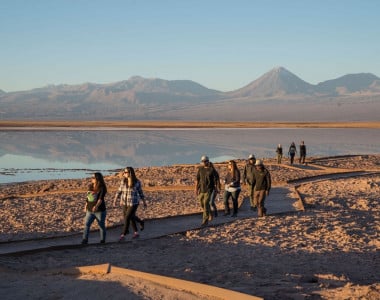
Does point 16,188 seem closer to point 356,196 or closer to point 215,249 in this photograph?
point 356,196

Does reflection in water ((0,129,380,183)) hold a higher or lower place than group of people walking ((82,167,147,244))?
lower

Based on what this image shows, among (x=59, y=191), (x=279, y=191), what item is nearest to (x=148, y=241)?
(x=279, y=191)

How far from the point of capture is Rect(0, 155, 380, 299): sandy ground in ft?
24.4

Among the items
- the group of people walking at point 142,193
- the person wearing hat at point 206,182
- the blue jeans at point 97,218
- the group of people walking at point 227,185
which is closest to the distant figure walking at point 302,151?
the group of people walking at point 142,193

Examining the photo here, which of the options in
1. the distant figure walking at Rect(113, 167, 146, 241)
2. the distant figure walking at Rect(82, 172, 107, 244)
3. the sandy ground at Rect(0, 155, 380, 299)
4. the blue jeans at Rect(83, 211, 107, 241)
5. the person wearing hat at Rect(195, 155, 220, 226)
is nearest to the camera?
the sandy ground at Rect(0, 155, 380, 299)

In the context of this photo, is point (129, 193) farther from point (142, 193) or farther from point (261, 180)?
point (261, 180)

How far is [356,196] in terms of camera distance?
18719mm

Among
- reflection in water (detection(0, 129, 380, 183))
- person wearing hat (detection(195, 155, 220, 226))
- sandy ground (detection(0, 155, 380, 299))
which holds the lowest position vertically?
reflection in water (detection(0, 129, 380, 183))

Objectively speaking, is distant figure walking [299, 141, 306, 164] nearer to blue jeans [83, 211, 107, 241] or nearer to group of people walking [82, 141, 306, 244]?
group of people walking [82, 141, 306, 244]

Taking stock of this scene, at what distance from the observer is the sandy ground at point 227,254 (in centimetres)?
743

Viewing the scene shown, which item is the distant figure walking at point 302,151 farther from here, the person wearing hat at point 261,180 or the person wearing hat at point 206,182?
the person wearing hat at point 206,182

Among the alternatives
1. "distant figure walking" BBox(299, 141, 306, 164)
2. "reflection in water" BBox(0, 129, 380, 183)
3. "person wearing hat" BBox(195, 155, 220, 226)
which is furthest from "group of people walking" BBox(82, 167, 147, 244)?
"reflection in water" BBox(0, 129, 380, 183)

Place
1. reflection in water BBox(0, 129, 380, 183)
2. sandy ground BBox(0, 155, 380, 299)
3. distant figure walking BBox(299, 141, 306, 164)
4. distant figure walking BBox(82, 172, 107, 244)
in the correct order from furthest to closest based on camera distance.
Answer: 1. reflection in water BBox(0, 129, 380, 183)
2. distant figure walking BBox(299, 141, 306, 164)
3. distant figure walking BBox(82, 172, 107, 244)
4. sandy ground BBox(0, 155, 380, 299)

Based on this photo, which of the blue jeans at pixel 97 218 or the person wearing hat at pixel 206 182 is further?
the person wearing hat at pixel 206 182
